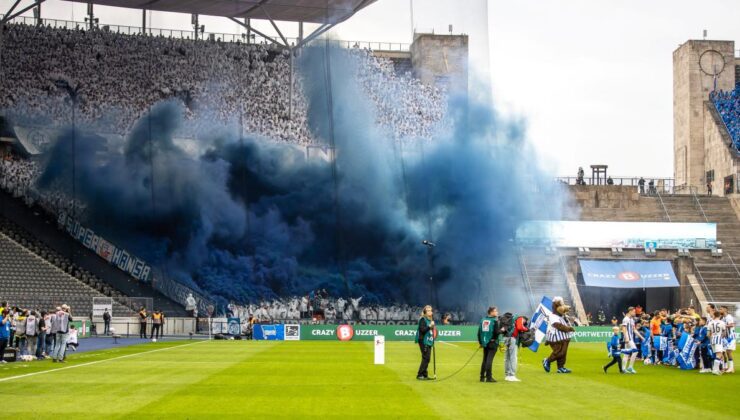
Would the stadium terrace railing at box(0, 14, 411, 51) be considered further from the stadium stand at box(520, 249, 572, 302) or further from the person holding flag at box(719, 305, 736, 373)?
the person holding flag at box(719, 305, 736, 373)

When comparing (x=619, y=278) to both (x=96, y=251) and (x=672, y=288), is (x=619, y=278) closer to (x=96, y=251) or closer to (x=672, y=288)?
(x=672, y=288)

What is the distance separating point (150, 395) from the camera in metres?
20.9

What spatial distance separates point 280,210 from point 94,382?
153 ft

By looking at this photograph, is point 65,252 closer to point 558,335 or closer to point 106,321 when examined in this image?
point 106,321

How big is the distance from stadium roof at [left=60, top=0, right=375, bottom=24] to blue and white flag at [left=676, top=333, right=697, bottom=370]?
41.4m

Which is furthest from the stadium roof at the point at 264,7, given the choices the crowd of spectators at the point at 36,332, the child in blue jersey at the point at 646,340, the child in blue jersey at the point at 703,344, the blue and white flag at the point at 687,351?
the child in blue jersey at the point at 703,344

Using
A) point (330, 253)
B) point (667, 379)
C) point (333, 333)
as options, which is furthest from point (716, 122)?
point (667, 379)

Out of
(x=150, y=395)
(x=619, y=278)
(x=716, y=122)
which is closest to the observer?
(x=150, y=395)

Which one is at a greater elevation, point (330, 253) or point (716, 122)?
point (716, 122)

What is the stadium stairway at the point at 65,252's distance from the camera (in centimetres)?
6172

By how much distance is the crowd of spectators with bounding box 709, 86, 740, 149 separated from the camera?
7688 cm

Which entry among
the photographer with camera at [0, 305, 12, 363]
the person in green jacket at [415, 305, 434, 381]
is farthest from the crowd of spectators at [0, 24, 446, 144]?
the person in green jacket at [415, 305, 434, 381]

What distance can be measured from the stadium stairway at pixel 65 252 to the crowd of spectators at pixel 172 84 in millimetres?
6968

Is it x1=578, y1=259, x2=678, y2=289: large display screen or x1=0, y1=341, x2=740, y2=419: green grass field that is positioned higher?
x1=578, y1=259, x2=678, y2=289: large display screen
